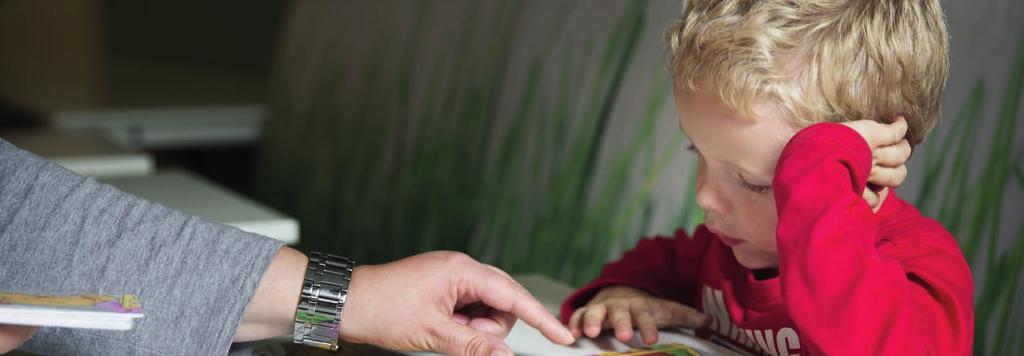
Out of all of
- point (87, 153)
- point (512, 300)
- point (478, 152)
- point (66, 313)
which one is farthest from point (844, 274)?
point (87, 153)

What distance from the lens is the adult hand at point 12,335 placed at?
2.72 feet

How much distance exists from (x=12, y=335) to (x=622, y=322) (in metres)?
0.55

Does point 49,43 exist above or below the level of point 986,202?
below

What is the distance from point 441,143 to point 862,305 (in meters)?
1.56

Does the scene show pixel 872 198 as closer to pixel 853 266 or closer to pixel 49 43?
pixel 853 266

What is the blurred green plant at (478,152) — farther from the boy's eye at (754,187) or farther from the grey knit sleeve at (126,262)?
the grey knit sleeve at (126,262)

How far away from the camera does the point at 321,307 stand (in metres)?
0.98

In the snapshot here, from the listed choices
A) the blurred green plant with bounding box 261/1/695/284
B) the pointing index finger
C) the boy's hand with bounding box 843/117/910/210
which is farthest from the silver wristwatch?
the blurred green plant with bounding box 261/1/695/284

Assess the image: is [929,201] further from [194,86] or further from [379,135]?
[194,86]

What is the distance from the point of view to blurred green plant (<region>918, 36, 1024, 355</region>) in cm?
113

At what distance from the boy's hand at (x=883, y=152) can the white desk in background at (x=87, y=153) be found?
4.93 ft

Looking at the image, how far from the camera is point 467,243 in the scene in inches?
88.3

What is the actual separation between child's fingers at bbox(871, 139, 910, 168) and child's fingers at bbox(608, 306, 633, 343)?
11.6 inches

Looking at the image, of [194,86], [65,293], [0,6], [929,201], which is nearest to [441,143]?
[929,201]
